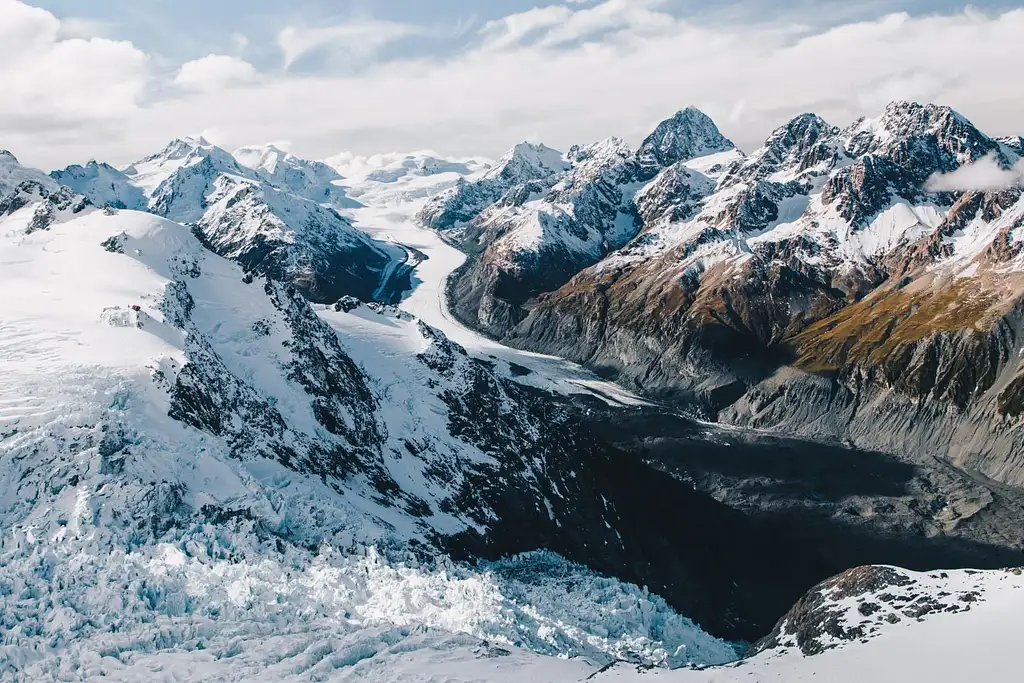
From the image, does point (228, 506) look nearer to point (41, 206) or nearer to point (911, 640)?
point (911, 640)

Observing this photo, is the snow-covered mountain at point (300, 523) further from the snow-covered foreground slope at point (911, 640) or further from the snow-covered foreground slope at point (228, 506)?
the snow-covered foreground slope at point (911, 640)

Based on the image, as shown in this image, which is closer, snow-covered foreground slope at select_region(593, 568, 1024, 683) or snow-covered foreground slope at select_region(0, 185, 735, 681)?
snow-covered foreground slope at select_region(0, 185, 735, 681)

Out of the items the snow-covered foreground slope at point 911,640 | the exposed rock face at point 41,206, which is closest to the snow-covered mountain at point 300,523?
the snow-covered foreground slope at point 911,640

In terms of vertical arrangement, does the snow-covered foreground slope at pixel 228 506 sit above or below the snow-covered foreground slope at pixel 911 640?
above

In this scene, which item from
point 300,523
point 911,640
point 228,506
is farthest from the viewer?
point 300,523

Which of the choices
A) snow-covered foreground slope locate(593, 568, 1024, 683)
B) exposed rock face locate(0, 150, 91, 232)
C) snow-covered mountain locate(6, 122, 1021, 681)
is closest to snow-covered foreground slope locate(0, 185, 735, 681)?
snow-covered mountain locate(6, 122, 1021, 681)

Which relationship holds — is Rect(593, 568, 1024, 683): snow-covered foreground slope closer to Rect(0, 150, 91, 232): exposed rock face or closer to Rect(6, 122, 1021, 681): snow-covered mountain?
Rect(6, 122, 1021, 681): snow-covered mountain

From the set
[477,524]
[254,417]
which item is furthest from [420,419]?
[254,417]

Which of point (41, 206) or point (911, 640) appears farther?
point (41, 206)

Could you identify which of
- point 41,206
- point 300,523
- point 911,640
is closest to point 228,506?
point 300,523

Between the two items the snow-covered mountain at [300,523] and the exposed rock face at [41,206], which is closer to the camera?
the snow-covered mountain at [300,523]
